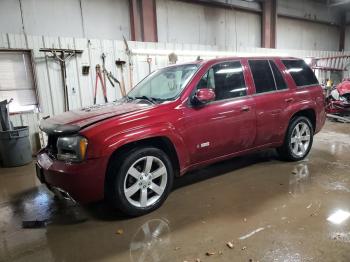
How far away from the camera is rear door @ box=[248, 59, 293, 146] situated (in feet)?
11.8

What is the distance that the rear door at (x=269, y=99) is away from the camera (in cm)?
360

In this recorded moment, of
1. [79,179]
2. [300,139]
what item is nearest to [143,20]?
[300,139]

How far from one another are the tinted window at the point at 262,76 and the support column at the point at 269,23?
25.2 feet

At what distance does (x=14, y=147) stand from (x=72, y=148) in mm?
3096

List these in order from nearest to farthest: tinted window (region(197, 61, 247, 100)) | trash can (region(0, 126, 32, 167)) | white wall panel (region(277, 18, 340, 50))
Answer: tinted window (region(197, 61, 247, 100)), trash can (region(0, 126, 32, 167)), white wall panel (region(277, 18, 340, 50))

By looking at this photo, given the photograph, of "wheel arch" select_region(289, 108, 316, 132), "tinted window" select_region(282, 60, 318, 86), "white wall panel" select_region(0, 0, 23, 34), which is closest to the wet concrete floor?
"wheel arch" select_region(289, 108, 316, 132)

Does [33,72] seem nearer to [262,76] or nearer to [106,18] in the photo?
[106,18]

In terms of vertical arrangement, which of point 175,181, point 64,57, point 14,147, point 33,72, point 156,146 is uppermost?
point 64,57

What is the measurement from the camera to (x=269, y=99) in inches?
144

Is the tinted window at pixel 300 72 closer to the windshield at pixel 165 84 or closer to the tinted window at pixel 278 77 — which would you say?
the tinted window at pixel 278 77

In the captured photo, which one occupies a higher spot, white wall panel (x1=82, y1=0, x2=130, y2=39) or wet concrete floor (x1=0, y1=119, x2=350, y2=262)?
white wall panel (x1=82, y1=0, x2=130, y2=39)

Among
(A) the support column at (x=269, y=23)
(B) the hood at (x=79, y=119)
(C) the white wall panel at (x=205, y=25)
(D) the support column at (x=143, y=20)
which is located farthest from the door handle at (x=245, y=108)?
(A) the support column at (x=269, y=23)

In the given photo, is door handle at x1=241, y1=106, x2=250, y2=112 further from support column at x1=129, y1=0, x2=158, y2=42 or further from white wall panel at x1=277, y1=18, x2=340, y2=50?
white wall panel at x1=277, y1=18, x2=340, y2=50

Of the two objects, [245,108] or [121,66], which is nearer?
[245,108]
